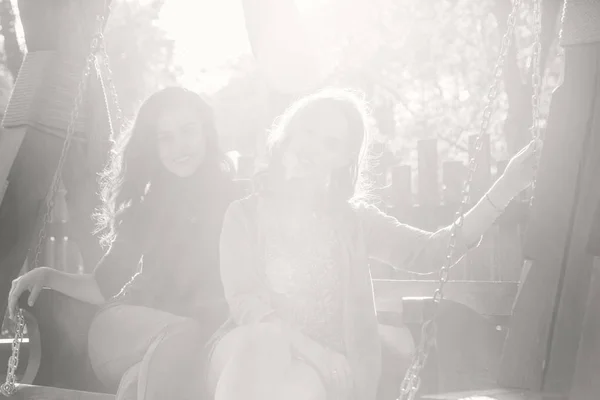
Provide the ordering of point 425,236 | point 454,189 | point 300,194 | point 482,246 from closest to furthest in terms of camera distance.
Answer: point 300,194, point 425,236, point 482,246, point 454,189

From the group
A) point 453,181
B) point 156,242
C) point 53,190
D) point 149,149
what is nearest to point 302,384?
point 156,242

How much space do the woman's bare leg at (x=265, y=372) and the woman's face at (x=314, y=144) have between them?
63cm

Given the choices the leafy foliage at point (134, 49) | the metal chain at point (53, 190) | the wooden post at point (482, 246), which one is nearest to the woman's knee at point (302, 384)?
the metal chain at point (53, 190)

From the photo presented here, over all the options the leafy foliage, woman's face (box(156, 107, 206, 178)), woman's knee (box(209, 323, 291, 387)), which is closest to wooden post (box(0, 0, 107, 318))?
woman's face (box(156, 107, 206, 178))

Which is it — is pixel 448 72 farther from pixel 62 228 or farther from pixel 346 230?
pixel 346 230

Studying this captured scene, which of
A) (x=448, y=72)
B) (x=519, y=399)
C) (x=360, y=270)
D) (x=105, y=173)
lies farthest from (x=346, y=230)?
(x=448, y=72)

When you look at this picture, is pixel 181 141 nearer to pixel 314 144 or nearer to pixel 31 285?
pixel 314 144

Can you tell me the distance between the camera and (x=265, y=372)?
246 cm

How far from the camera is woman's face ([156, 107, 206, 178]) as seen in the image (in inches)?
137

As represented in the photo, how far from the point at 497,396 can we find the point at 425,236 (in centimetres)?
87

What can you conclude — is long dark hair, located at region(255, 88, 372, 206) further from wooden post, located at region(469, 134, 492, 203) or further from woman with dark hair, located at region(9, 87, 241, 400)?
wooden post, located at region(469, 134, 492, 203)

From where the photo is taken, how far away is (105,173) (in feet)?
13.8

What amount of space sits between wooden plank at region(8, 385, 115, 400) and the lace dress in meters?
1.05

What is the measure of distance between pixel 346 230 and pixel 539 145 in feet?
2.45
